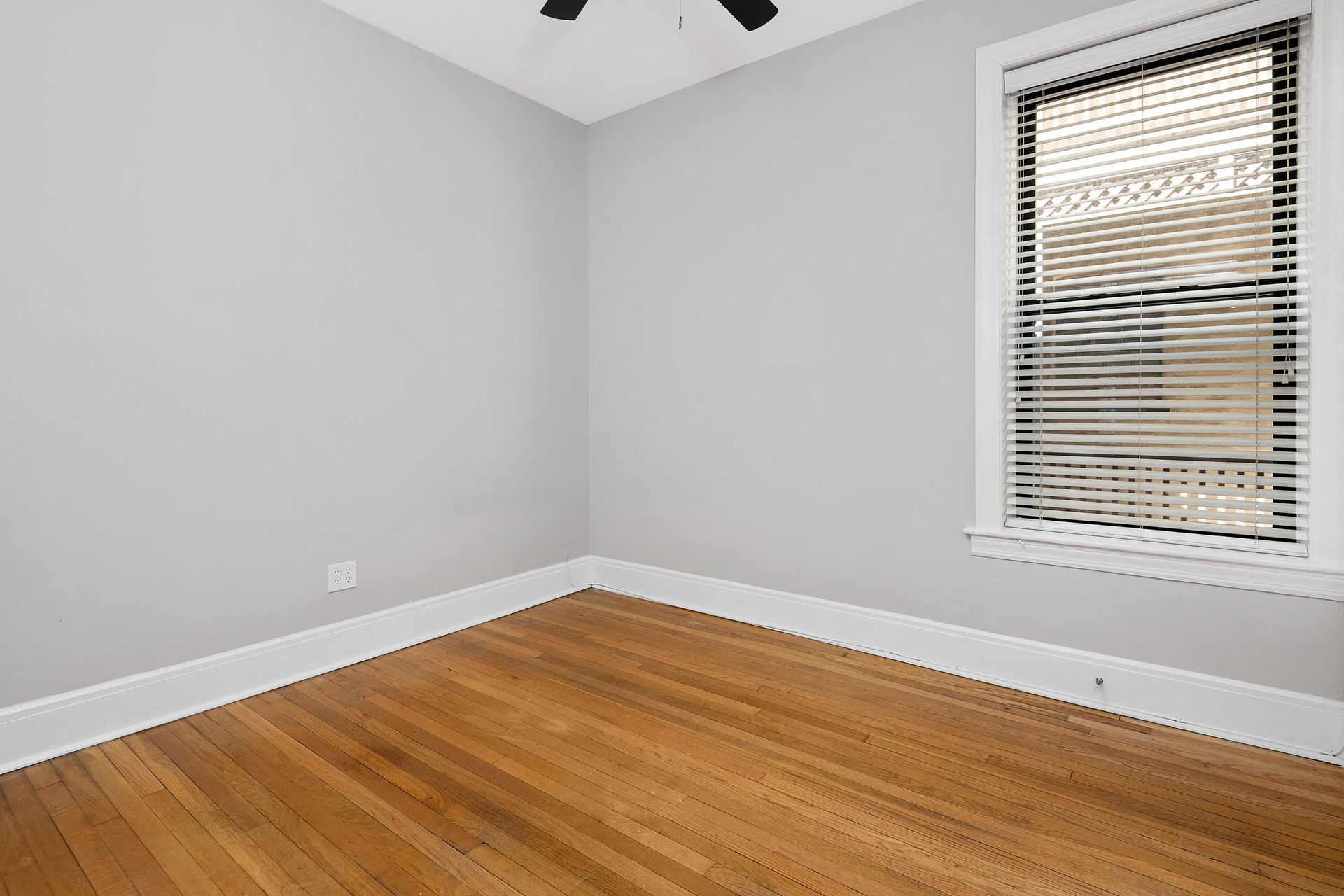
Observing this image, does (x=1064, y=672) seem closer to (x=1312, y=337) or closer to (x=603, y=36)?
(x=1312, y=337)

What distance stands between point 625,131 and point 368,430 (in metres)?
2.19

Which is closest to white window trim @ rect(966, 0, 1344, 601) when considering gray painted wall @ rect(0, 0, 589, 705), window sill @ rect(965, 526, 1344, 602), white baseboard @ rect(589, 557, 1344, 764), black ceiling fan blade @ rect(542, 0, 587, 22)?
window sill @ rect(965, 526, 1344, 602)

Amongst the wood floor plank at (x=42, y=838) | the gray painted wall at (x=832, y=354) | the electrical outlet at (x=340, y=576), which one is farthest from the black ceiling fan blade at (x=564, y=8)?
the wood floor plank at (x=42, y=838)

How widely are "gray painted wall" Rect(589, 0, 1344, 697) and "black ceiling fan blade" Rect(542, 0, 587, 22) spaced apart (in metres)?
1.07

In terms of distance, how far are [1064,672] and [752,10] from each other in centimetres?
272

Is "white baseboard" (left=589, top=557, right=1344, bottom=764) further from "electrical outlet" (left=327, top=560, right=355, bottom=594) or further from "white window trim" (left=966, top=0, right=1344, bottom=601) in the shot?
"electrical outlet" (left=327, top=560, right=355, bottom=594)

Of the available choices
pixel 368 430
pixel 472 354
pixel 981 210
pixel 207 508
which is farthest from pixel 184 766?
pixel 981 210

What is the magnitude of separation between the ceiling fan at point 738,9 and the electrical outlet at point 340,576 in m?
2.34

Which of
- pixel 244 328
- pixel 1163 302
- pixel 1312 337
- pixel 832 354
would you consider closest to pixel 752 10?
pixel 832 354

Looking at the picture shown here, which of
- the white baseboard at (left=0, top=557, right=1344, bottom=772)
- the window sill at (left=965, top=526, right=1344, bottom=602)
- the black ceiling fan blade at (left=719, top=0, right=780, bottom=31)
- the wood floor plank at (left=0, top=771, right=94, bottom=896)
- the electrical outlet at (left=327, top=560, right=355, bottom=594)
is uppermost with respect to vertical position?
the black ceiling fan blade at (left=719, top=0, right=780, bottom=31)

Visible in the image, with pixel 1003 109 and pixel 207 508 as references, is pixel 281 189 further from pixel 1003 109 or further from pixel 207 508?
pixel 1003 109

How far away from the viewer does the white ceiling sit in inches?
109

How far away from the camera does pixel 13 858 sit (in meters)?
1.63

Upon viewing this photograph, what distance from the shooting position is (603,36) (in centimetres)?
298
